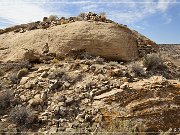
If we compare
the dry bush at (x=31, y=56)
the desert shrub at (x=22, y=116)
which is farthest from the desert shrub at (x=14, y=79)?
the desert shrub at (x=22, y=116)

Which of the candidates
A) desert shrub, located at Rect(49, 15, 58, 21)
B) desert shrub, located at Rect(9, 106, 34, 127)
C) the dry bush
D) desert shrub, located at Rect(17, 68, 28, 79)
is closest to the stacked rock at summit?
the dry bush

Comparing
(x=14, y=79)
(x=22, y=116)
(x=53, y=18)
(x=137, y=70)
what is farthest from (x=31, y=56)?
(x=22, y=116)

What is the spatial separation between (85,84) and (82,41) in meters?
2.89

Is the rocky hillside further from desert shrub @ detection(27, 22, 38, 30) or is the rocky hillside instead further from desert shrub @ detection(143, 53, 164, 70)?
desert shrub @ detection(27, 22, 38, 30)

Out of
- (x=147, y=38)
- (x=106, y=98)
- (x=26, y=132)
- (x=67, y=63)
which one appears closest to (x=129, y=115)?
(x=106, y=98)

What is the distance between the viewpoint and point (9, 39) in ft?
53.4

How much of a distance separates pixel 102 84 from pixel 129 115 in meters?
1.49

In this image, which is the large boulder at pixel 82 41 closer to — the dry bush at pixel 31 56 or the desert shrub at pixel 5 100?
the dry bush at pixel 31 56

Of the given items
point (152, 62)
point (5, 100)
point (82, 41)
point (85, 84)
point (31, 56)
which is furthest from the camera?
point (31, 56)

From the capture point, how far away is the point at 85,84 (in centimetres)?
1154

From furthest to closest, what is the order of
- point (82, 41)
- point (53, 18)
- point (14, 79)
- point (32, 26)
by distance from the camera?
point (53, 18) → point (32, 26) → point (82, 41) → point (14, 79)

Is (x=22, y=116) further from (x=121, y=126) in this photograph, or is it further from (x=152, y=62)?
(x=152, y=62)

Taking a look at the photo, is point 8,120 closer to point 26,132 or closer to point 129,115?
point 26,132

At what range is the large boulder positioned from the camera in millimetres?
13984
